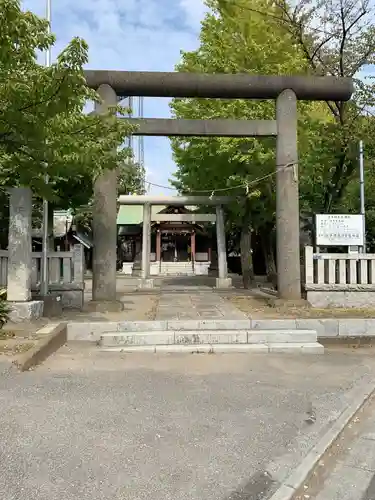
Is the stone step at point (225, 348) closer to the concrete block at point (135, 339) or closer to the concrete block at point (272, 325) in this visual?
the concrete block at point (135, 339)

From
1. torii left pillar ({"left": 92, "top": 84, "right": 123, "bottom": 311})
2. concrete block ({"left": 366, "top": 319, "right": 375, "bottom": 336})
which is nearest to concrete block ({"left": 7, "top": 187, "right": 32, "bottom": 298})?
torii left pillar ({"left": 92, "top": 84, "right": 123, "bottom": 311})

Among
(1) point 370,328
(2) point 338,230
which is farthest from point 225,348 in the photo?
(2) point 338,230

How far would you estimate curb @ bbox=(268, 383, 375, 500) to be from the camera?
3150 millimetres

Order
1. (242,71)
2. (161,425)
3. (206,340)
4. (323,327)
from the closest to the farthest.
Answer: (161,425), (206,340), (323,327), (242,71)

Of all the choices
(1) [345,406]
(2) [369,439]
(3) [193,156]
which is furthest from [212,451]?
(3) [193,156]

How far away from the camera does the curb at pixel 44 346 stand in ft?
20.3

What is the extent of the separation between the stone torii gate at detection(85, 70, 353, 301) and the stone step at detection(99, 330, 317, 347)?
9.66 ft

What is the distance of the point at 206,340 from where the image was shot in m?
8.32

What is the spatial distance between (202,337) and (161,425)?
13.2 ft

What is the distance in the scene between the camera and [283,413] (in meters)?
4.81

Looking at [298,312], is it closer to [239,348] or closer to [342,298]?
[342,298]

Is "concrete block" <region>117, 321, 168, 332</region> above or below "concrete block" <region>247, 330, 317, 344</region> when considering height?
above

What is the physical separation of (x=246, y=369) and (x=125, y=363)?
1.77 metres

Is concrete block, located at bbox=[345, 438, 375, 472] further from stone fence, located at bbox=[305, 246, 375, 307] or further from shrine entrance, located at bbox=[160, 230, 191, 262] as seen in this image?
shrine entrance, located at bbox=[160, 230, 191, 262]
